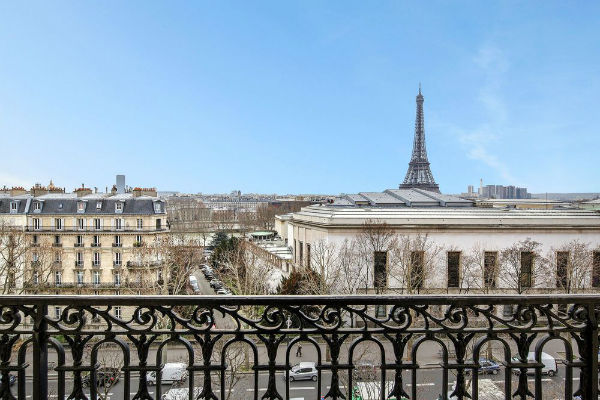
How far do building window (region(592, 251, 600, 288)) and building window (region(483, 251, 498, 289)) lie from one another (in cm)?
462

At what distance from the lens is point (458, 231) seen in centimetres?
2303

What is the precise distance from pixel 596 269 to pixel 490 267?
549 centimetres

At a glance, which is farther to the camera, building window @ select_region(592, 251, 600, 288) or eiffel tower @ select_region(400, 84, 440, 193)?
eiffel tower @ select_region(400, 84, 440, 193)

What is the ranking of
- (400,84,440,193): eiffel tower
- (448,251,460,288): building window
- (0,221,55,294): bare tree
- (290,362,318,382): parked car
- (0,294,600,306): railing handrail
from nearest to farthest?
1. (0,294,600,306): railing handrail
2. (290,362,318,382): parked car
3. (0,221,55,294): bare tree
4. (448,251,460,288): building window
5. (400,84,440,193): eiffel tower

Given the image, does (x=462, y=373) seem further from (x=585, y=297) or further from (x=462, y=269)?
(x=462, y=269)

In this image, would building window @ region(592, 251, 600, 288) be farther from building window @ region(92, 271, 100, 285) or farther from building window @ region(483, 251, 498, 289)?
building window @ region(92, 271, 100, 285)

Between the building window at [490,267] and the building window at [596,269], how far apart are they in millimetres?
4621

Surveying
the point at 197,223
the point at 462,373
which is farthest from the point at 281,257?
the point at 197,223

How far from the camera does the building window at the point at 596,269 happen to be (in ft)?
73.0

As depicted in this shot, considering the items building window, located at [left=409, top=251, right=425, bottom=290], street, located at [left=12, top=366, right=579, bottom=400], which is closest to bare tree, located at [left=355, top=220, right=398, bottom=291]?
building window, located at [left=409, top=251, right=425, bottom=290]

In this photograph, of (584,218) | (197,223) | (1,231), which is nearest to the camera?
(1,231)

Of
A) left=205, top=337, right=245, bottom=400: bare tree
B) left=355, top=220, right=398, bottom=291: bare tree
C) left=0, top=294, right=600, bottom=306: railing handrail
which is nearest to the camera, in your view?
left=0, top=294, right=600, bottom=306: railing handrail

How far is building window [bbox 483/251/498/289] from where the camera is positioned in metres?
21.0

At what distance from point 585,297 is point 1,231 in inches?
878
